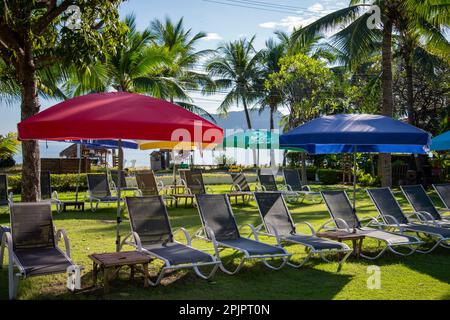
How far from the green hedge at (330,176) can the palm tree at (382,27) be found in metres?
7.65

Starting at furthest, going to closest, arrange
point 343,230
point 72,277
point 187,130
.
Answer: point 343,230, point 72,277, point 187,130

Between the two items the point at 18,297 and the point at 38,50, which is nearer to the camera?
the point at 18,297

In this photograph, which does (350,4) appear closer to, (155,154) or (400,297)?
(400,297)

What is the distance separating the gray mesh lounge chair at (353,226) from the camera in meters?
7.72

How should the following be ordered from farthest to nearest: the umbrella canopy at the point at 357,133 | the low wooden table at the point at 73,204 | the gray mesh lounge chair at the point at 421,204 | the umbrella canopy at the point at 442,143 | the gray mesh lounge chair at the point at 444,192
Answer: the low wooden table at the point at 73,204 → the gray mesh lounge chair at the point at 444,192 → the umbrella canopy at the point at 442,143 → the gray mesh lounge chair at the point at 421,204 → the umbrella canopy at the point at 357,133

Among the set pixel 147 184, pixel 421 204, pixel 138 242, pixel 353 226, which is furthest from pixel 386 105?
pixel 138 242

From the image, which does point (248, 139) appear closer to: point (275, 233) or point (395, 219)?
point (395, 219)

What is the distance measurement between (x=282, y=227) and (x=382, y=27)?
36.4 ft

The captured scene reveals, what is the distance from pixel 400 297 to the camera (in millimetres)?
5793

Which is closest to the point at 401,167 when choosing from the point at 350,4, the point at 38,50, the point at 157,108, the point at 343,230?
the point at 350,4

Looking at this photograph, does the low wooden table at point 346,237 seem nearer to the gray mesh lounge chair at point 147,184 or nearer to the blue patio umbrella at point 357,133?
the blue patio umbrella at point 357,133

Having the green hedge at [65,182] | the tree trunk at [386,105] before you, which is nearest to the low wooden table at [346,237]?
the tree trunk at [386,105]

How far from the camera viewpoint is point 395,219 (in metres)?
8.70

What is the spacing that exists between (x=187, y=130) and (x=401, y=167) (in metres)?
20.0
